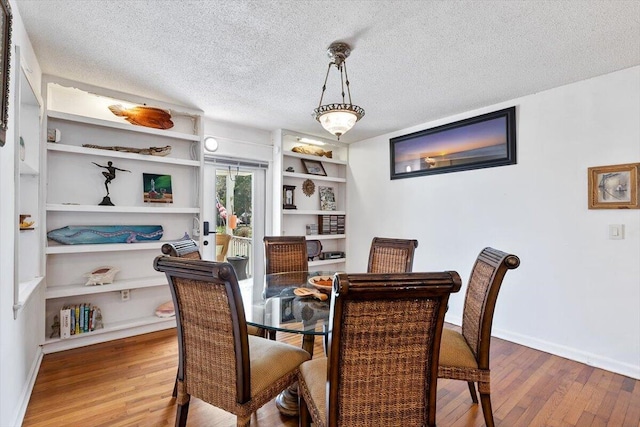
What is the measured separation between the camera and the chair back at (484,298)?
62.2 inches

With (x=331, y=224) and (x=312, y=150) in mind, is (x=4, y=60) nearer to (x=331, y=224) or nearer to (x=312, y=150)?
(x=312, y=150)

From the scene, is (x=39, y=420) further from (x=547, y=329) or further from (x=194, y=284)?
(x=547, y=329)

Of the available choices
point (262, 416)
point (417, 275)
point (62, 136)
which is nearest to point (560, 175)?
point (417, 275)

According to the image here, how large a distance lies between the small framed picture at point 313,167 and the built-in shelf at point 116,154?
5.35 ft

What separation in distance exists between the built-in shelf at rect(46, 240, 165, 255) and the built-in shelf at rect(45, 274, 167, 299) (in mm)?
315

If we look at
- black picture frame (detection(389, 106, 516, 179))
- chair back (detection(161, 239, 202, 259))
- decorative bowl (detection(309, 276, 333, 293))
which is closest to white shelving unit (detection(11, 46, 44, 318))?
chair back (detection(161, 239, 202, 259))

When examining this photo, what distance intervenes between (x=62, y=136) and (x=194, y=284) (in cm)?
257

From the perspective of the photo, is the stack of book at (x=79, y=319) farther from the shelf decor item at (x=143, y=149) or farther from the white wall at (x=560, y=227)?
the white wall at (x=560, y=227)

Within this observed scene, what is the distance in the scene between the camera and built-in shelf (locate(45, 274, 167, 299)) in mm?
2694

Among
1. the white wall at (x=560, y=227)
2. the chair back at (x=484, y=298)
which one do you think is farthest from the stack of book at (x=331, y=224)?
the chair back at (x=484, y=298)

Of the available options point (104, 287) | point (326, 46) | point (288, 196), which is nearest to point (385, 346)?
point (326, 46)

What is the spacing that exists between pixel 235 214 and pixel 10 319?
8.31 feet

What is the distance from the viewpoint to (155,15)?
1870 mm

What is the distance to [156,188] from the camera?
3328 millimetres
